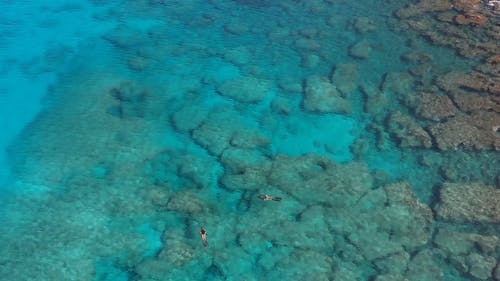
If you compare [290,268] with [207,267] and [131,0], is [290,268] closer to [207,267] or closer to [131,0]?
[207,267]

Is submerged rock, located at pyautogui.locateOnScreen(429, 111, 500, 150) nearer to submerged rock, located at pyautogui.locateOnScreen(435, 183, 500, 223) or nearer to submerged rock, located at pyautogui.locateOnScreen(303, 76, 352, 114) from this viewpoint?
submerged rock, located at pyautogui.locateOnScreen(435, 183, 500, 223)

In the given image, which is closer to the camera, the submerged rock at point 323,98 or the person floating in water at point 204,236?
the person floating in water at point 204,236

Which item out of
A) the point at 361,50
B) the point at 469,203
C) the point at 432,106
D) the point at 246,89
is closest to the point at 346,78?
the point at 361,50

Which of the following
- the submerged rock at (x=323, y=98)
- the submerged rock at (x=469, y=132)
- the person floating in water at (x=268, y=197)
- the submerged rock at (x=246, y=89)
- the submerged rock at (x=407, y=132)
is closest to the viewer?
the person floating in water at (x=268, y=197)

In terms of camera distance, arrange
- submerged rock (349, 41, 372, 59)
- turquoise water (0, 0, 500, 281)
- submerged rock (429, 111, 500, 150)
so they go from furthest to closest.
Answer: submerged rock (349, 41, 372, 59)
submerged rock (429, 111, 500, 150)
turquoise water (0, 0, 500, 281)

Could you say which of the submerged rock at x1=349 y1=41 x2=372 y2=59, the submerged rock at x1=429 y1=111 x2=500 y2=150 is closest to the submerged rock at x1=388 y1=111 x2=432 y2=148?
the submerged rock at x1=429 y1=111 x2=500 y2=150

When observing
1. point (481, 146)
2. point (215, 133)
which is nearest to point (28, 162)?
point (215, 133)

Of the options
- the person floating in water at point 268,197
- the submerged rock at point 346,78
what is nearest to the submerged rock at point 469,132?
the submerged rock at point 346,78

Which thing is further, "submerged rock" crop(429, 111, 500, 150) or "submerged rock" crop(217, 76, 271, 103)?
"submerged rock" crop(217, 76, 271, 103)

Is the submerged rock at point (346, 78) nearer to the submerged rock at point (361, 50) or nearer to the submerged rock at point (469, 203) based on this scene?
the submerged rock at point (361, 50)
